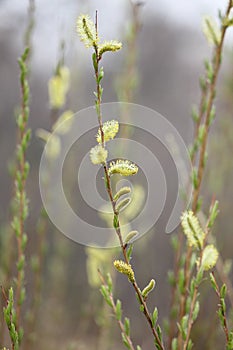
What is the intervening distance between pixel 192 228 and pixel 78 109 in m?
2.25

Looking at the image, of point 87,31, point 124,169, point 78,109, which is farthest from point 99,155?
point 78,109

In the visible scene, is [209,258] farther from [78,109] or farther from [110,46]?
[78,109]

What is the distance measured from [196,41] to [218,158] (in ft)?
12.4

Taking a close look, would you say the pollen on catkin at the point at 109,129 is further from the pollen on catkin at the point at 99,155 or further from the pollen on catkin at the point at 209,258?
the pollen on catkin at the point at 209,258

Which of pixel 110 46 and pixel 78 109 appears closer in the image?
pixel 110 46

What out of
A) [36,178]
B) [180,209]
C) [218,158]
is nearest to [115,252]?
[180,209]

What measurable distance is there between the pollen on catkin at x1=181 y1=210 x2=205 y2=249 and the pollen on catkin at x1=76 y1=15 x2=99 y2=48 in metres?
0.24

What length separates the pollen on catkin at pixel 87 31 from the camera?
22.5 inches

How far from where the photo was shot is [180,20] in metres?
5.51

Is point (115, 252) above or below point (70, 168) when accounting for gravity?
below

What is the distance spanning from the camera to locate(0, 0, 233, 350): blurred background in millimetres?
1355

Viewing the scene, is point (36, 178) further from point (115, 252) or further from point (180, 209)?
point (180, 209)

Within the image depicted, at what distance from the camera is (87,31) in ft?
1.87

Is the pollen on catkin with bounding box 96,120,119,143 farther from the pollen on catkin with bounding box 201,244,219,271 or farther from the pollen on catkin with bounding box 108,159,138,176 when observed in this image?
the pollen on catkin with bounding box 201,244,219,271
